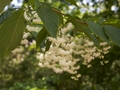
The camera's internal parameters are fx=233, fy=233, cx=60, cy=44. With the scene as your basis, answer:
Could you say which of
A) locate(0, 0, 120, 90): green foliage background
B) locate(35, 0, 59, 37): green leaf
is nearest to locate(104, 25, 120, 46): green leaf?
locate(0, 0, 120, 90): green foliage background

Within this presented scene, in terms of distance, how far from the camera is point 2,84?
5973 mm

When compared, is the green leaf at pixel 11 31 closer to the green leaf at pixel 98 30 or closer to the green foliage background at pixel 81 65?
the green foliage background at pixel 81 65

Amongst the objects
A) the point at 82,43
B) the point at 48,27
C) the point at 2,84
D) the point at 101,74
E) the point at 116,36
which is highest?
the point at 48,27

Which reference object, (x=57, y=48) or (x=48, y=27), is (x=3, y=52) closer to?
(x=48, y=27)

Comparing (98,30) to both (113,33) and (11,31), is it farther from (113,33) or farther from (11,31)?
(11,31)

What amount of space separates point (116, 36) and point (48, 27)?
0.23 meters

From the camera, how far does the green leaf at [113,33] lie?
2.24 ft

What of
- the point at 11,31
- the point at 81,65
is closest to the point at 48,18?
the point at 11,31

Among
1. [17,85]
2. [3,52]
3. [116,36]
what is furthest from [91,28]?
[17,85]

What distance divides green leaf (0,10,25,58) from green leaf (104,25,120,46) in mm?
260

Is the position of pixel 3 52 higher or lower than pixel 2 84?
higher

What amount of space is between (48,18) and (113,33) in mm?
220

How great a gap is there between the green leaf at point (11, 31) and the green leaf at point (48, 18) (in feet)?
Result: 0.30

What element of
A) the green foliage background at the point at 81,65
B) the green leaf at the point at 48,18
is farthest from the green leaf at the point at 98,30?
the green leaf at the point at 48,18
